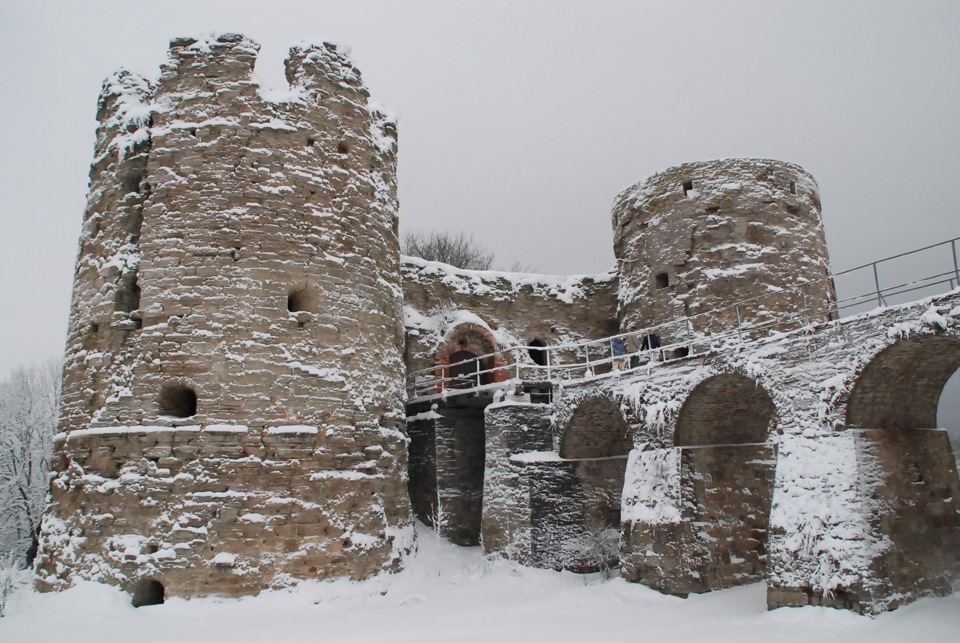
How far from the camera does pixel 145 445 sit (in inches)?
443

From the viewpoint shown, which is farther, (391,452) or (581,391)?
(581,391)

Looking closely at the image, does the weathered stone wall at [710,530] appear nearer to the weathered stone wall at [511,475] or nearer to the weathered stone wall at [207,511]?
the weathered stone wall at [511,475]

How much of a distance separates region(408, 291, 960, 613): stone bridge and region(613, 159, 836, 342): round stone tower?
383 centimetres

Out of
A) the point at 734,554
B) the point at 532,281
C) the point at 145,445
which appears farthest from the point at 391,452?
the point at 532,281

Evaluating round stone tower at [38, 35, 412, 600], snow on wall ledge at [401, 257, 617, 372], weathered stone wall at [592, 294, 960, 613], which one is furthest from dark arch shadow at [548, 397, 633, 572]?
round stone tower at [38, 35, 412, 600]

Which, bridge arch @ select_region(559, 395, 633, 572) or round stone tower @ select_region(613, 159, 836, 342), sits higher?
round stone tower @ select_region(613, 159, 836, 342)

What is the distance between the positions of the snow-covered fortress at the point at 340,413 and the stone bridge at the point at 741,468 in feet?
0.12

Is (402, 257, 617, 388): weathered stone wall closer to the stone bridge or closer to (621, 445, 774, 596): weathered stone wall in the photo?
the stone bridge

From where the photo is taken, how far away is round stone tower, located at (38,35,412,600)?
36.2ft

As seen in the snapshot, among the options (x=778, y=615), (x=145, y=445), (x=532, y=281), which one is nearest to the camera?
(x=778, y=615)

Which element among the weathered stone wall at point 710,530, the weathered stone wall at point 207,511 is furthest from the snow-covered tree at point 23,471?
the weathered stone wall at point 710,530

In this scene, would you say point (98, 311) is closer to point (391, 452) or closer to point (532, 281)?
point (391, 452)

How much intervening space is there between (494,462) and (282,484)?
4880 mm

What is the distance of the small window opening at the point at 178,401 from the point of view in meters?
11.5
